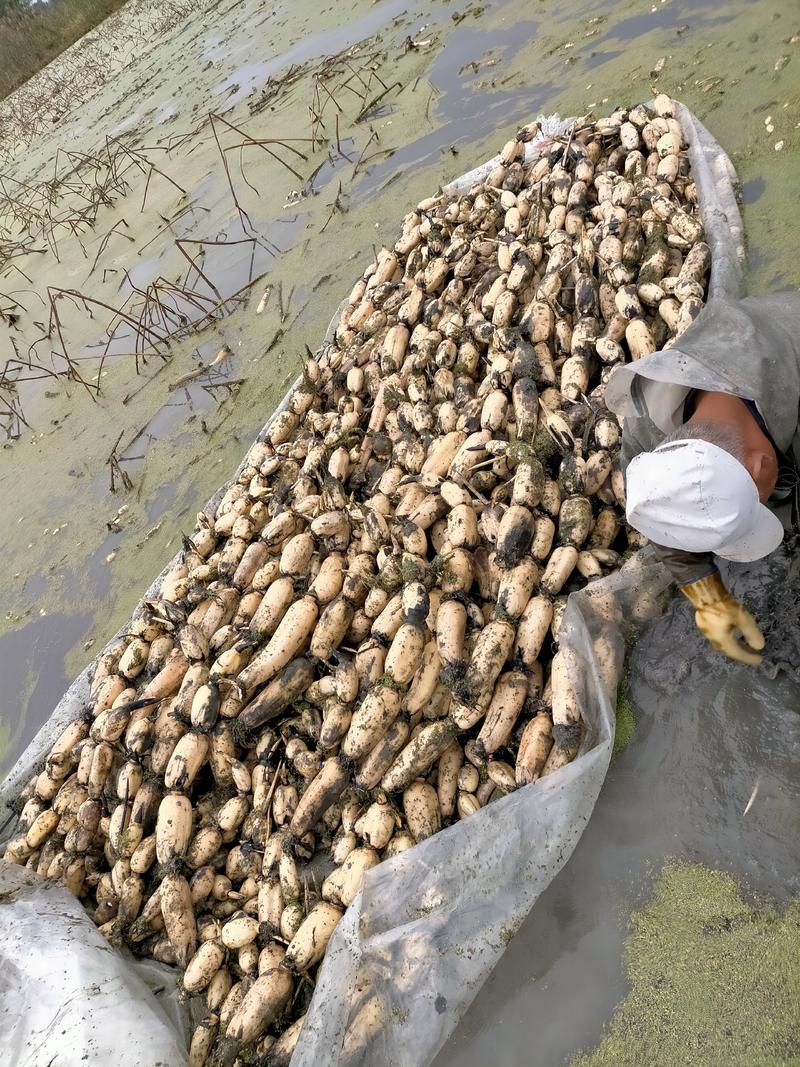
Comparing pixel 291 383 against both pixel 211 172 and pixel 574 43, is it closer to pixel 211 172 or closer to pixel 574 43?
pixel 574 43

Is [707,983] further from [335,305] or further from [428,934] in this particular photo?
[335,305]

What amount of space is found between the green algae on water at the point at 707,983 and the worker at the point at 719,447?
60 centimetres

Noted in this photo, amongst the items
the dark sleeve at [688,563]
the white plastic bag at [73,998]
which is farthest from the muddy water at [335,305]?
the white plastic bag at [73,998]

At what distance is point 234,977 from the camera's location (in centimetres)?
214

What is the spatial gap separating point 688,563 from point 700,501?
32cm

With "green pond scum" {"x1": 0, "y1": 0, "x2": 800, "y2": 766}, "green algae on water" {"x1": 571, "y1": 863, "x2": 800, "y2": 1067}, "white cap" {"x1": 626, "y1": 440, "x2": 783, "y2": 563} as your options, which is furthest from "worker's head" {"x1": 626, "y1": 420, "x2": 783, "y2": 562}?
"green pond scum" {"x1": 0, "y1": 0, "x2": 800, "y2": 766}

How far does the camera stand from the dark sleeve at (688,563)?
1.77 meters

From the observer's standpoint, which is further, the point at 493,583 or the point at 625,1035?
the point at 493,583

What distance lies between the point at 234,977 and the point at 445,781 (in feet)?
2.84

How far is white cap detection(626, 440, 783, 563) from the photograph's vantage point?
1.49 meters

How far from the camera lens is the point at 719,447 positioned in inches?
60.9

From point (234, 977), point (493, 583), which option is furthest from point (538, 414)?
point (234, 977)

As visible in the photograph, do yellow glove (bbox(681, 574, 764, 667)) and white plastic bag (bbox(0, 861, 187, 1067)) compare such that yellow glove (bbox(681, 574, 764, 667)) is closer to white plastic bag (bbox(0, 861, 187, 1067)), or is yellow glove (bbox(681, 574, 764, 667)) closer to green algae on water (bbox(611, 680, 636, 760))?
green algae on water (bbox(611, 680, 636, 760))

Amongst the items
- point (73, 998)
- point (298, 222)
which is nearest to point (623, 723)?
point (73, 998)
